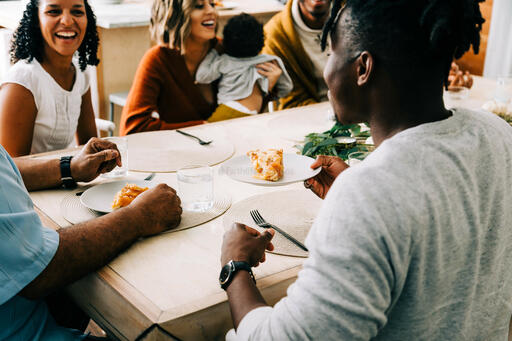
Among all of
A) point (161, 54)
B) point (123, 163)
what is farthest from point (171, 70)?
point (123, 163)

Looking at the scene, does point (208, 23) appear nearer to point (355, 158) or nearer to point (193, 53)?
point (193, 53)

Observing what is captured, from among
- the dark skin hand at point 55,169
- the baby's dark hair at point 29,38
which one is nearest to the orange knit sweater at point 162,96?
the baby's dark hair at point 29,38

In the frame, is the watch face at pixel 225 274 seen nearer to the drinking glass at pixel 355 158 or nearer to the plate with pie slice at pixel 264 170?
the plate with pie slice at pixel 264 170

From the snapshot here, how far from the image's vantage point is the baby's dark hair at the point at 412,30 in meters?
0.72

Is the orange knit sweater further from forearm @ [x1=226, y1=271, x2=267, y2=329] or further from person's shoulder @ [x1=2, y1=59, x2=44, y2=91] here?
forearm @ [x1=226, y1=271, x2=267, y2=329]

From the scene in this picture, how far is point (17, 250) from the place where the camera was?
95cm

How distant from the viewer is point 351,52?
805mm

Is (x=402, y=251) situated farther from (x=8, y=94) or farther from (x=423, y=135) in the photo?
(x=8, y=94)

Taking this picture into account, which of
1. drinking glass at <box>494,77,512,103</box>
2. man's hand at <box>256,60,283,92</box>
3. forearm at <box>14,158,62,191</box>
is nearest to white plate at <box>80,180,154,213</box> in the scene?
forearm at <box>14,158,62,191</box>

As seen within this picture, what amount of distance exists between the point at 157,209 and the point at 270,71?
1.70 meters

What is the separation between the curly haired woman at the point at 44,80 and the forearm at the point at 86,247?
85cm

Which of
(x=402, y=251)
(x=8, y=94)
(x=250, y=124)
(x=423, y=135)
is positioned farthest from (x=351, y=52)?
(x=8, y=94)

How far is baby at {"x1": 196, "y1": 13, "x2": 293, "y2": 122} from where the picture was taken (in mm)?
2607

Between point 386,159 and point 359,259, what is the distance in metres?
0.14
